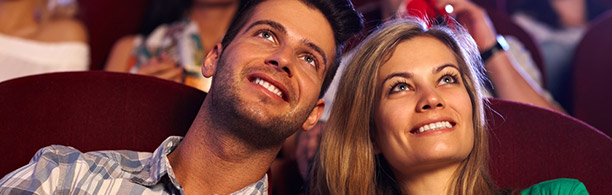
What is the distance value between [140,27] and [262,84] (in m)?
1.03

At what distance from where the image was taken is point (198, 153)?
1064 mm

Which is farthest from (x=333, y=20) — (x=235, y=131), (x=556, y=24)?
(x=556, y=24)

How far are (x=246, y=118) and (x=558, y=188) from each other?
477 mm

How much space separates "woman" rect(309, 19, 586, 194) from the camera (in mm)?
1030

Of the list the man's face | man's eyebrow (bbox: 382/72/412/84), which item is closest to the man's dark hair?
the man's face

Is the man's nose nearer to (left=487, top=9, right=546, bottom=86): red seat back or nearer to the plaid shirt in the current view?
the plaid shirt

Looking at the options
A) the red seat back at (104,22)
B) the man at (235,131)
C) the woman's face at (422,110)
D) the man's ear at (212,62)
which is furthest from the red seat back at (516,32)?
the red seat back at (104,22)

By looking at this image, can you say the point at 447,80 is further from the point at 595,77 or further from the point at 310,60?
the point at 595,77

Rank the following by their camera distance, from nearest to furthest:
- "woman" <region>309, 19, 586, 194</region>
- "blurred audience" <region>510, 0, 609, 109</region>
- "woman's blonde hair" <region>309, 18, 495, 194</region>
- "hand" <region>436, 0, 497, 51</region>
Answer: "woman" <region>309, 19, 586, 194</region>
"woman's blonde hair" <region>309, 18, 495, 194</region>
"hand" <region>436, 0, 497, 51</region>
"blurred audience" <region>510, 0, 609, 109</region>

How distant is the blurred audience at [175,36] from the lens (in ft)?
5.83

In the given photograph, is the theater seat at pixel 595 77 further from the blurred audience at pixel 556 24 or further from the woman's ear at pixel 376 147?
the woman's ear at pixel 376 147

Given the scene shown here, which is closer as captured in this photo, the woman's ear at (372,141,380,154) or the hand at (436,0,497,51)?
the woman's ear at (372,141,380,154)

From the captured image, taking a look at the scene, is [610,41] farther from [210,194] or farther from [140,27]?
[140,27]

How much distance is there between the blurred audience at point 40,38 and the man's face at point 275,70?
79 centimetres
